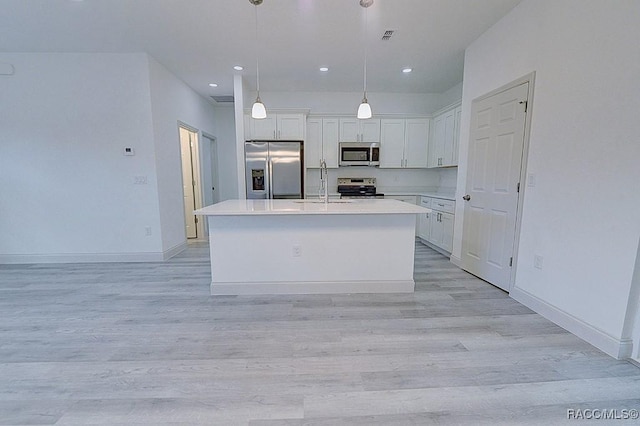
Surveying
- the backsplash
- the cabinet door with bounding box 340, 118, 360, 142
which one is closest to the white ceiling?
the cabinet door with bounding box 340, 118, 360, 142

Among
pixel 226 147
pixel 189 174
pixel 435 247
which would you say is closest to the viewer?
pixel 435 247

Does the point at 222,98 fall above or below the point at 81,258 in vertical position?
above

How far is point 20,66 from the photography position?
11.5ft

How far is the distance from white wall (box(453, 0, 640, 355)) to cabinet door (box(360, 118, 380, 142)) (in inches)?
101

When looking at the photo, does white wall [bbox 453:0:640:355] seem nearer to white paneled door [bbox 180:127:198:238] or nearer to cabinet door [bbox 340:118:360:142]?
cabinet door [bbox 340:118:360:142]

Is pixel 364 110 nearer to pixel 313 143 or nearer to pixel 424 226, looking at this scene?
pixel 313 143

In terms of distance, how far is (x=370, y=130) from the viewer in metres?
5.12

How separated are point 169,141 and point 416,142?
435cm

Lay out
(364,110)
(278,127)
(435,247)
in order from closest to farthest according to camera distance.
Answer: (364,110)
(435,247)
(278,127)

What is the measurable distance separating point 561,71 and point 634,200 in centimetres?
117

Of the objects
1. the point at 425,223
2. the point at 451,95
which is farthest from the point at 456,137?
the point at 425,223

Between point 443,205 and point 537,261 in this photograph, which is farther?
point 443,205

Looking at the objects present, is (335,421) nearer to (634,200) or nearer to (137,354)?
(137,354)

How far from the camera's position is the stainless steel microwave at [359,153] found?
5.10 metres
